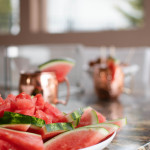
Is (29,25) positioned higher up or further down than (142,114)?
higher up

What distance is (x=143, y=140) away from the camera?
0.88 metres

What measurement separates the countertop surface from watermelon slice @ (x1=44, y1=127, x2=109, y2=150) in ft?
0.49

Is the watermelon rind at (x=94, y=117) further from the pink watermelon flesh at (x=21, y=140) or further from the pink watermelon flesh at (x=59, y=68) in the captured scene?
the pink watermelon flesh at (x=59, y=68)

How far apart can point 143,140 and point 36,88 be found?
59cm

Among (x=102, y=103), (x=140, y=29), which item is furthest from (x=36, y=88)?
(x=140, y=29)

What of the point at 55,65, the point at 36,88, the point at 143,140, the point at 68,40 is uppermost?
the point at 68,40

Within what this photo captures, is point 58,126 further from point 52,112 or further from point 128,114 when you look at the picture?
point 128,114

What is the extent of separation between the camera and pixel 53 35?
115 inches

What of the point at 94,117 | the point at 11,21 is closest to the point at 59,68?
the point at 94,117

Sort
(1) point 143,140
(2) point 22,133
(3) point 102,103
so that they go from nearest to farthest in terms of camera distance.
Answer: (2) point 22,133
(1) point 143,140
(3) point 102,103

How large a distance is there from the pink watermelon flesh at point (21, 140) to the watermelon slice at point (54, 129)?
0.19 feet

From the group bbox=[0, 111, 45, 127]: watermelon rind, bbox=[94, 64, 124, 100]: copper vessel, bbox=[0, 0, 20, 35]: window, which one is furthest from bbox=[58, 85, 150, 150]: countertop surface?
bbox=[0, 0, 20, 35]: window

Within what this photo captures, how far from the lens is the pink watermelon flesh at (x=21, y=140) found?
568mm

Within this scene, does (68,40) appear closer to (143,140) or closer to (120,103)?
(120,103)
